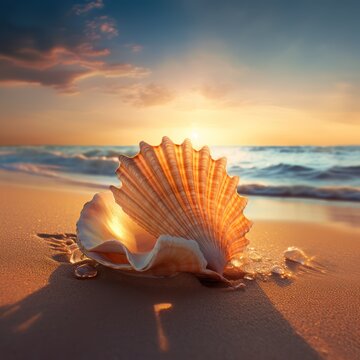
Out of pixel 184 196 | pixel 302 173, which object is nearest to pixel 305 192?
pixel 302 173

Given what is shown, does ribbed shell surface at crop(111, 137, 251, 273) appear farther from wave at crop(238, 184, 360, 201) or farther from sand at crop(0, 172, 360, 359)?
wave at crop(238, 184, 360, 201)

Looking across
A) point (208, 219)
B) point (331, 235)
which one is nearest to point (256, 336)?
point (208, 219)

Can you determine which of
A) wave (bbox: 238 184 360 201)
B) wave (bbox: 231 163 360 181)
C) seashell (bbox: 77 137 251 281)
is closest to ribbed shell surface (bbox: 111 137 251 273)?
seashell (bbox: 77 137 251 281)

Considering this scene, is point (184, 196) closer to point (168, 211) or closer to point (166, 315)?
point (168, 211)

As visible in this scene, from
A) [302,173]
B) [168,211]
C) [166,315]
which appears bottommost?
[302,173]

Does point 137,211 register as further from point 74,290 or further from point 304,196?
point 304,196

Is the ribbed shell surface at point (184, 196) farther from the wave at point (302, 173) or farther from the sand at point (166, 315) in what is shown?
the wave at point (302, 173)
